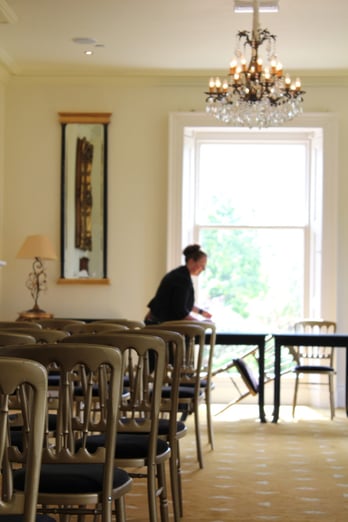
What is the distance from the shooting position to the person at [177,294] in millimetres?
8391

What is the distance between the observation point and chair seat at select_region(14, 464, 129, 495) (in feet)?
10.1

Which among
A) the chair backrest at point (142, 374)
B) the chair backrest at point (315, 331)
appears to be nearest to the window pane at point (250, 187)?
the chair backrest at point (315, 331)

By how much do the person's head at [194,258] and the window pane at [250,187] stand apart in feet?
8.12

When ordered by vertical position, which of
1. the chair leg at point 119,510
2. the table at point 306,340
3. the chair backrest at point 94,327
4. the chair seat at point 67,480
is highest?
the chair backrest at point 94,327

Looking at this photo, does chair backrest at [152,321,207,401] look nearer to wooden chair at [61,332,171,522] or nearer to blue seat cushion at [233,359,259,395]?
wooden chair at [61,332,171,522]

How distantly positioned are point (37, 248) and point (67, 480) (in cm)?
686

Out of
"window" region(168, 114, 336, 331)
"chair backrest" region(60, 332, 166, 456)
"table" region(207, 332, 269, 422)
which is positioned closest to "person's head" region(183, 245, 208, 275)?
"table" region(207, 332, 269, 422)

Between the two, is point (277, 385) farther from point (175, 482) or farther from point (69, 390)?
point (69, 390)

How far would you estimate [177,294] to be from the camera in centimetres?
839

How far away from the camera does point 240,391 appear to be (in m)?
10.6

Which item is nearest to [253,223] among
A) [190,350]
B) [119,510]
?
[190,350]

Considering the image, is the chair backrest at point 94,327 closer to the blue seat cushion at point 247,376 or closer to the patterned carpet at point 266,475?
the patterned carpet at point 266,475

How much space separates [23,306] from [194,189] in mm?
2402

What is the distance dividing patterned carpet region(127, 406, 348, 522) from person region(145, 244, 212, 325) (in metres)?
1.02
